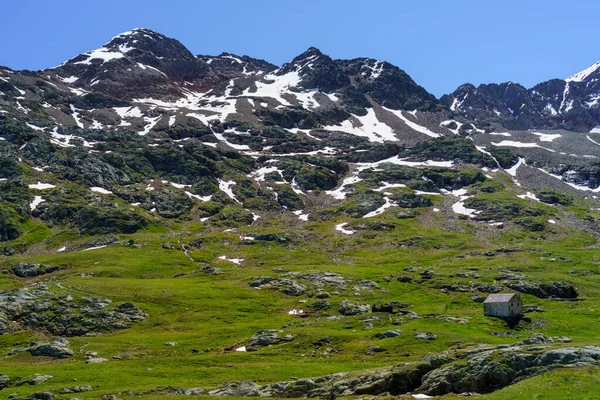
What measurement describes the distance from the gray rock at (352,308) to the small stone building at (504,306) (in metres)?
25.8

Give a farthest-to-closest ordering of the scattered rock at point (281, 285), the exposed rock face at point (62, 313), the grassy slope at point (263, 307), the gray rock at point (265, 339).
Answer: the scattered rock at point (281, 285) < the exposed rock face at point (62, 313) < the gray rock at point (265, 339) < the grassy slope at point (263, 307)

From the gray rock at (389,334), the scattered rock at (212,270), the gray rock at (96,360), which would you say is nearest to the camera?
the gray rock at (96,360)

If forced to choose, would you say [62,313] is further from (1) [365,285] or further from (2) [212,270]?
(1) [365,285]

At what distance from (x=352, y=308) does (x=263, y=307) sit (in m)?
21.8

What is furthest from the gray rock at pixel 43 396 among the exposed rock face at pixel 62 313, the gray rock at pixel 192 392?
the exposed rock face at pixel 62 313

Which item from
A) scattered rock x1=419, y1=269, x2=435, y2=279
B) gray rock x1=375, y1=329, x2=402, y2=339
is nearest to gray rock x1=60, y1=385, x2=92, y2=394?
gray rock x1=375, y1=329, x2=402, y2=339

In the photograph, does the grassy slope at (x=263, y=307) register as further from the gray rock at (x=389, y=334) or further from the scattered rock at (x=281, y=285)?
the scattered rock at (x=281, y=285)

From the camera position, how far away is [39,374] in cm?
6788

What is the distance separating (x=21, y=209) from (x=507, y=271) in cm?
17645

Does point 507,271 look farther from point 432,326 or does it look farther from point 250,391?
point 250,391

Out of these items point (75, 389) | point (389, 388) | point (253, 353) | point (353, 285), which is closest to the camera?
point (389, 388)

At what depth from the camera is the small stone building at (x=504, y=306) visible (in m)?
105

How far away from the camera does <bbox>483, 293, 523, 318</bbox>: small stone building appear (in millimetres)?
105250

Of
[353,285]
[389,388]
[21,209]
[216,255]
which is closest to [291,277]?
[353,285]
